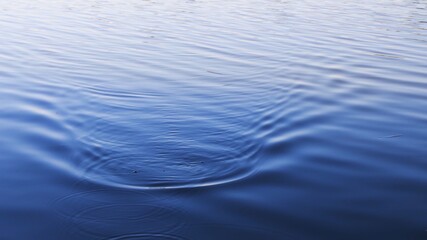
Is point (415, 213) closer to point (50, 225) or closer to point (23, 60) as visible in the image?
point (50, 225)

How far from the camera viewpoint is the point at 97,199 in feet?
20.9

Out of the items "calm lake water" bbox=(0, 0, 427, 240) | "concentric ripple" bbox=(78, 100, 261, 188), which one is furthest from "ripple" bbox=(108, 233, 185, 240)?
"concentric ripple" bbox=(78, 100, 261, 188)

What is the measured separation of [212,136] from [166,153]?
0.91 meters

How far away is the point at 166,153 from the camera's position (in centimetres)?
762

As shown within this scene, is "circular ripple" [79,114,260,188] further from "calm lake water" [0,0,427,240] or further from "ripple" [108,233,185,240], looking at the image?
"ripple" [108,233,185,240]

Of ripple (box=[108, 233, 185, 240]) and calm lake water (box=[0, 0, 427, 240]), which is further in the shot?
calm lake water (box=[0, 0, 427, 240])

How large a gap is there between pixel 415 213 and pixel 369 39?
10574 millimetres

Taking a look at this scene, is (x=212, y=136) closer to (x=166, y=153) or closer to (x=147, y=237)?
(x=166, y=153)

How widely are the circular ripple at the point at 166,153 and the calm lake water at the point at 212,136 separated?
0.09 feet

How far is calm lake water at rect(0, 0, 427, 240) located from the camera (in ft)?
19.9

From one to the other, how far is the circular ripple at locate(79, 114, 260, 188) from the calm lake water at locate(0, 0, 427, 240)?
0.09 ft

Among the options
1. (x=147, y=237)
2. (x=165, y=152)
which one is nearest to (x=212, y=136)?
(x=165, y=152)

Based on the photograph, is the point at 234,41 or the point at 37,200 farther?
the point at 234,41

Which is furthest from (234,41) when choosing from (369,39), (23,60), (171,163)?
(171,163)
